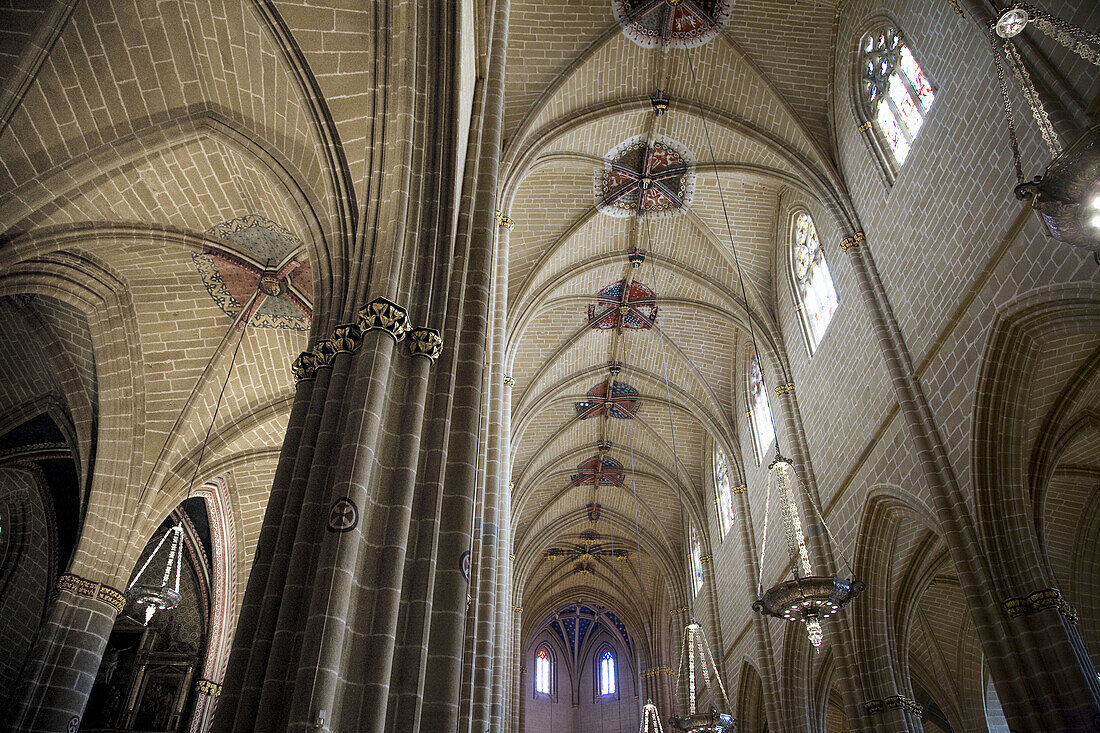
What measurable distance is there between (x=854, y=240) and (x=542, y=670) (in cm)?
2580

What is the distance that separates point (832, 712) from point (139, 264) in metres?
17.1

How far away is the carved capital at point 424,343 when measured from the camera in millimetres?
6590

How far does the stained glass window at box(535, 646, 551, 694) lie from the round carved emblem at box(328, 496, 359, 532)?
28864 mm

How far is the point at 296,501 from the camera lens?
6090 mm

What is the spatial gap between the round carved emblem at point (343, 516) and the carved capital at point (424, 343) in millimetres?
1511

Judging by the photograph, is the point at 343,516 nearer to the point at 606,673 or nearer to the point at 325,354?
the point at 325,354

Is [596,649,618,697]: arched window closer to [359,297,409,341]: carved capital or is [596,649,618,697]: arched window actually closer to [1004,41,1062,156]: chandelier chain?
[359,297,409,341]: carved capital

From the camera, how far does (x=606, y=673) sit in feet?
107

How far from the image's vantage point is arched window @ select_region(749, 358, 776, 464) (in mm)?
15957

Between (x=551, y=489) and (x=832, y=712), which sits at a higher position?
(x=551, y=489)

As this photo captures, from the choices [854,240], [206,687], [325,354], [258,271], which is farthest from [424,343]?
[206,687]

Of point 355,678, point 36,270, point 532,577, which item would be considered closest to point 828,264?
point 355,678

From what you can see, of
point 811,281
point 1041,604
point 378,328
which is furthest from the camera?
point 811,281

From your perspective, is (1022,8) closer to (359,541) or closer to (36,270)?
(359,541)
